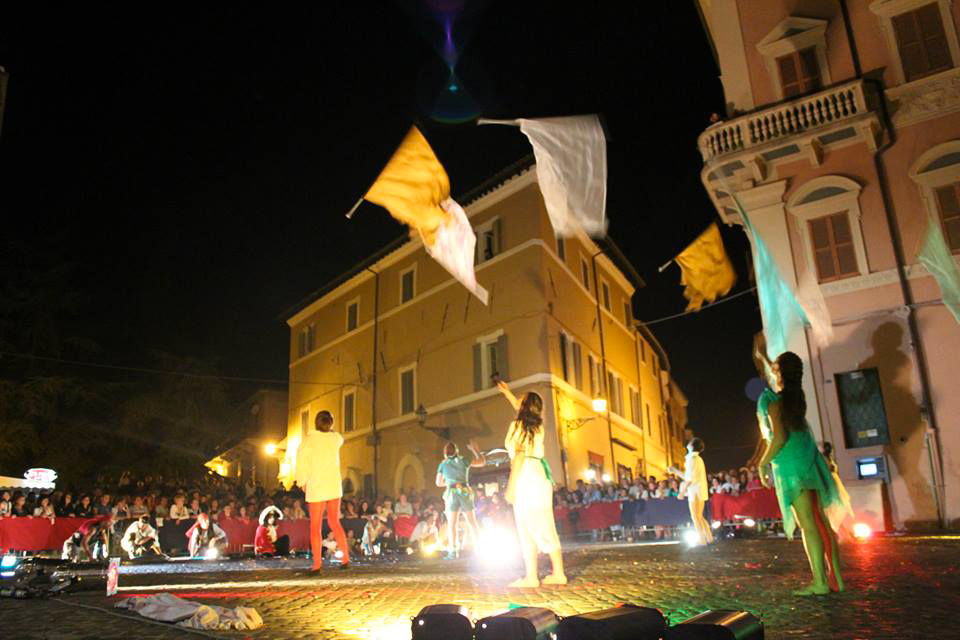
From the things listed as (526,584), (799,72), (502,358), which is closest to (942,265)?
(799,72)

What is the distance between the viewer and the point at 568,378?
29656mm

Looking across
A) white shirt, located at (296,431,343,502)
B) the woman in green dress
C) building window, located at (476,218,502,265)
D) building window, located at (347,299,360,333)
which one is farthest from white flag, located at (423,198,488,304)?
building window, located at (347,299,360,333)

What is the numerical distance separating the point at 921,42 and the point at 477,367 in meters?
19.1

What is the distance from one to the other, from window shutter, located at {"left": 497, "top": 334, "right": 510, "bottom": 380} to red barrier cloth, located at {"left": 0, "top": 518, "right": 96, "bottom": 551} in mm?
16326

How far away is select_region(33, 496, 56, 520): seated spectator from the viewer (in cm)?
1711

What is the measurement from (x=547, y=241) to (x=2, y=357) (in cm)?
2223

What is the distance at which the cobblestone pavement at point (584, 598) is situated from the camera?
4.73m

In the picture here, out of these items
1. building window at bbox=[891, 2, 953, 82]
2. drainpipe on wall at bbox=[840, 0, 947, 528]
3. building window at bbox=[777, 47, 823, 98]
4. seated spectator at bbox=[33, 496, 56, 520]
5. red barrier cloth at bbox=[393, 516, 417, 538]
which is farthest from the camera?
red barrier cloth at bbox=[393, 516, 417, 538]

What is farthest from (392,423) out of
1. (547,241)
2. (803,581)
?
(803,581)

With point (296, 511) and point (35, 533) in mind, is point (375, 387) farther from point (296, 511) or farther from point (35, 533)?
point (35, 533)

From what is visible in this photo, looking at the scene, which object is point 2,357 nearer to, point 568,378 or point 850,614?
point 568,378

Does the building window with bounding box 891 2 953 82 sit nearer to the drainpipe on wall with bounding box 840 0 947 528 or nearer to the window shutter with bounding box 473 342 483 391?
the drainpipe on wall with bounding box 840 0 947 528

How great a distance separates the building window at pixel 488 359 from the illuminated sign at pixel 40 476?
1596 cm

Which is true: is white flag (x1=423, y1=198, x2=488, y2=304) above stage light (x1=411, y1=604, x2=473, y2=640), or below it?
above
